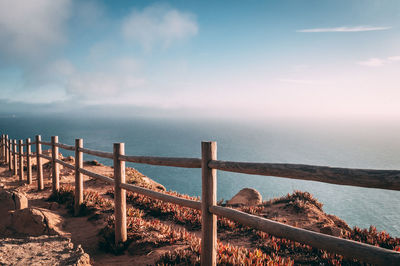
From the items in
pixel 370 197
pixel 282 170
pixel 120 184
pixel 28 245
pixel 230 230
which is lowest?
pixel 370 197

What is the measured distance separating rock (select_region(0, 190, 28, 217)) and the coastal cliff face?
3.5 inches

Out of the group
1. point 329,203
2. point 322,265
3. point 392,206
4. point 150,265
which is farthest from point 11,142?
point 392,206

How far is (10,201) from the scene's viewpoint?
638cm

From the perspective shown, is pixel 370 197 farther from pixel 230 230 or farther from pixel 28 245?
pixel 28 245

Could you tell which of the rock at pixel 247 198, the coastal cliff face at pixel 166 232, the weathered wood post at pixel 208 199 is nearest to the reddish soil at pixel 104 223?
the coastal cliff face at pixel 166 232

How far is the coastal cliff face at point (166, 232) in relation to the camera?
4.71 metres

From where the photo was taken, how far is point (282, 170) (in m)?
2.57

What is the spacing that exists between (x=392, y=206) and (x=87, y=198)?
9303cm

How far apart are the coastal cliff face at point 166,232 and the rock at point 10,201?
0.09 meters

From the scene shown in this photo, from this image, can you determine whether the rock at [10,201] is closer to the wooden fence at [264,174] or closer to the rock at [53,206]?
the rock at [53,206]

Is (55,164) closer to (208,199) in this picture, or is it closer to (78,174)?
(78,174)

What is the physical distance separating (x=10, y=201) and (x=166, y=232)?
4.22 meters

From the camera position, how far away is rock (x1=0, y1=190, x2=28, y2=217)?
617 cm

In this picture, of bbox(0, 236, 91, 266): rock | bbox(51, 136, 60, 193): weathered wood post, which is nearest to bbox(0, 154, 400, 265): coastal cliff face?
bbox(0, 236, 91, 266): rock
